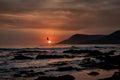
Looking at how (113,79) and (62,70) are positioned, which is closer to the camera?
(113,79)

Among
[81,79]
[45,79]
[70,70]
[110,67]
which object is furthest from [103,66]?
[45,79]

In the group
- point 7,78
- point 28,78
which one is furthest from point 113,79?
point 7,78

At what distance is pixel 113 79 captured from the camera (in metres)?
21.0

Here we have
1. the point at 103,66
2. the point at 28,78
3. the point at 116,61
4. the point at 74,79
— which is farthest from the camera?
the point at 116,61

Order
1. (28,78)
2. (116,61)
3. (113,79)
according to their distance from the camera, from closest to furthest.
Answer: (113,79), (28,78), (116,61)

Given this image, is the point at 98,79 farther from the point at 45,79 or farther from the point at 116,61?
the point at 116,61

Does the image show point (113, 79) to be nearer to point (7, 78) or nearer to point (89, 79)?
point (89, 79)

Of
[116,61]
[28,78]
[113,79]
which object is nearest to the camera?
[113,79]

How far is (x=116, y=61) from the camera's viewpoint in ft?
122

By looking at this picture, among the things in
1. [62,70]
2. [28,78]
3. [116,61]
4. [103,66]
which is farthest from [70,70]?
[116,61]

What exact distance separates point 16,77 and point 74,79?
5.59 m

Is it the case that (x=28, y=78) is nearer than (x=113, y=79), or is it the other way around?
(x=113, y=79)

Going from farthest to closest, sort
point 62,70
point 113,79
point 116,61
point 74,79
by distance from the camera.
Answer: point 116,61
point 62,70
point 74,79
point 113,79

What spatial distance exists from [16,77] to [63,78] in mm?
5015
